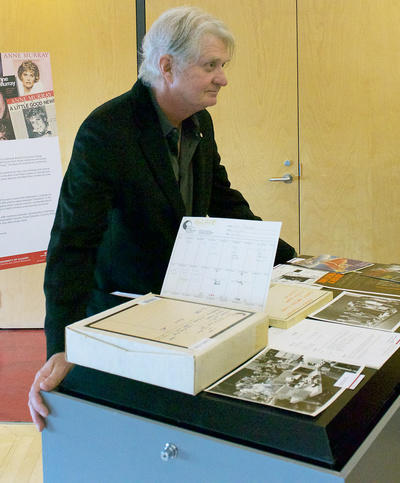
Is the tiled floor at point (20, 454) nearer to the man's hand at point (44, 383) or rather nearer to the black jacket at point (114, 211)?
the black jacket at point (114, 211)

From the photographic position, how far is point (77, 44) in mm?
3570

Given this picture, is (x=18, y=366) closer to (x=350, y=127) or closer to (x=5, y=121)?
(x=5, y=121)

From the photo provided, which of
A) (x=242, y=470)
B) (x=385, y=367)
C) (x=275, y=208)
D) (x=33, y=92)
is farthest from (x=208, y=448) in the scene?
(x=33, y=92)

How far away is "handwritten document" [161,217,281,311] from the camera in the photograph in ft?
3.30

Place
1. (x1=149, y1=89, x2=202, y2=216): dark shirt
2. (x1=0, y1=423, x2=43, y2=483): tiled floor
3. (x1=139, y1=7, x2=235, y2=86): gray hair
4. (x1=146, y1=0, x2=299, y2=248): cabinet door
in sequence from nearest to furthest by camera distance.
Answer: (x1=139, y1=7, x2=235, y2=86): gray hair, (x1=149, y1=89, x2=202, y2=216): dark shirt, (x1=0, y1=423, x2=43, y2=483): tiled floor, (x1=146, y1=0, x2=299, y2=248): cabinet door

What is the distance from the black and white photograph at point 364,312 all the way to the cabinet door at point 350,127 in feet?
7.66

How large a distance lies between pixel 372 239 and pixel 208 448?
298 centimetres

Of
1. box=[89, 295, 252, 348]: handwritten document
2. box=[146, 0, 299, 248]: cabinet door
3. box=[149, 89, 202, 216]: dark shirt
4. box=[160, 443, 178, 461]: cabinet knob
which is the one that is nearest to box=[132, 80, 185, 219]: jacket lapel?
box=[149, 89, 202, 216]: dark shirt

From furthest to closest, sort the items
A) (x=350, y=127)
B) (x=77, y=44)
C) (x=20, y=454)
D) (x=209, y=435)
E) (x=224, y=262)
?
(x=77, y=44) → (x=350, y=127) → (x=20, y=454) → (x=224, y=262) → (x=209, y=435)

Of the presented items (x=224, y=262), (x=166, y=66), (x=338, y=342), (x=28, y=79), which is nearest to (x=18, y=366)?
(x=28, y=79)

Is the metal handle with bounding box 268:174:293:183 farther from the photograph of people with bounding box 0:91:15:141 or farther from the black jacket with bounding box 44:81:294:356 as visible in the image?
the black jacket with bounding box 44:81:294:356

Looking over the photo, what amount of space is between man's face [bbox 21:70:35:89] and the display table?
9.70 ft

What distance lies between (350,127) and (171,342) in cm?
295

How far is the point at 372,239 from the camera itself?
3.54 meters
